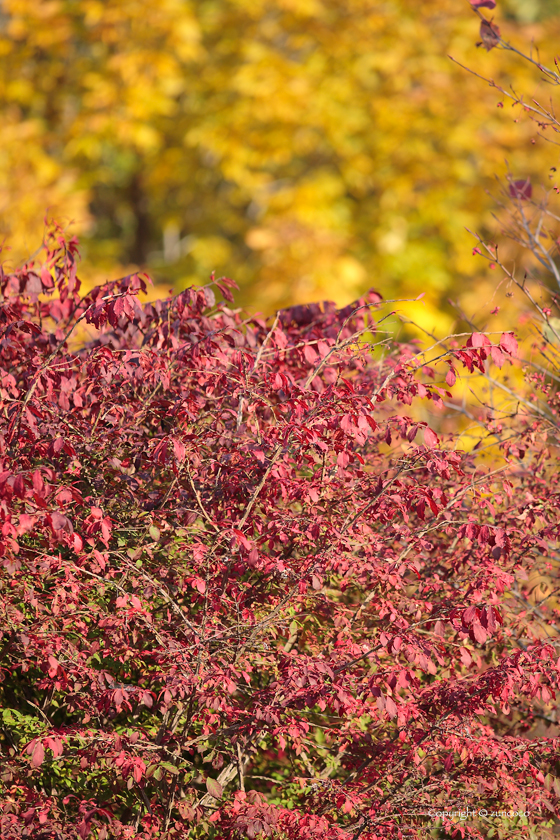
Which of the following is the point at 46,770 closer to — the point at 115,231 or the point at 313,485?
the point at 313,485

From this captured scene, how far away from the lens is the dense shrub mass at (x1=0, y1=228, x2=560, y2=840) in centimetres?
266

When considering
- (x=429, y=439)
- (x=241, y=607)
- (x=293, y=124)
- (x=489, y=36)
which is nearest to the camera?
(x=429, y=439)

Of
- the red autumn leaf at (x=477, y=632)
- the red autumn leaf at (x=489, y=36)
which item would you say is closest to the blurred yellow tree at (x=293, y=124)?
the red autumn leaf at (x=489, y=36)

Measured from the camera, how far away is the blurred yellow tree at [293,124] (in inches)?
378

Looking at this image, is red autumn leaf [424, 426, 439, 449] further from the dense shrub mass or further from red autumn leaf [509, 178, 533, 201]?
red autumn leaf [509, 178, 533, 201]

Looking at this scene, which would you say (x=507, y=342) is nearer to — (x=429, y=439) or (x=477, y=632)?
(x=429, y=439)

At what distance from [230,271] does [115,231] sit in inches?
237

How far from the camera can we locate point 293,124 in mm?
10016

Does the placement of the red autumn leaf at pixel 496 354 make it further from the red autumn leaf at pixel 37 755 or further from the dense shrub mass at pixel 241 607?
the red autumn leaf at pixel 37 755

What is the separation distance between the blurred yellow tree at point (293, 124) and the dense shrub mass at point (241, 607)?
5831mm

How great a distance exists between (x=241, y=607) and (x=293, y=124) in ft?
27.6

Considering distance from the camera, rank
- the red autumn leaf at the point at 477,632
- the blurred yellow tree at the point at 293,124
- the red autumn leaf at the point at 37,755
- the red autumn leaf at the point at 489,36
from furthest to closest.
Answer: the blurred yellow tree at the point at 293,124 → the red autumn leaf at the point at 489,36 → the red autumn leaf at the point at 37,755 → the red autumn leaf at the point at 477,632

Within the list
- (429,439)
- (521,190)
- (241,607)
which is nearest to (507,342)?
(429,439)

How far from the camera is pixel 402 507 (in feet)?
9.31
